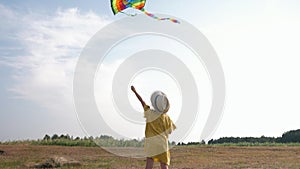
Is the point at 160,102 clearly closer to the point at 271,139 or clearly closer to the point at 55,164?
the point at 55,164

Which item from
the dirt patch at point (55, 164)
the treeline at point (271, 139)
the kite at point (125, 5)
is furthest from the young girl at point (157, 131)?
the treeline at point (271, 139)

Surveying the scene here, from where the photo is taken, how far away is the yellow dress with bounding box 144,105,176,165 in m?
7.24

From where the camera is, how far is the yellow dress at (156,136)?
724cm

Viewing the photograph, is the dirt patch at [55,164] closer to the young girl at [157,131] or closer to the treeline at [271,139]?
the young girl at [157,131]

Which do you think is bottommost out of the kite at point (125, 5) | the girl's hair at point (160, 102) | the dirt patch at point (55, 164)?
the dirt patch at point (55, 164)

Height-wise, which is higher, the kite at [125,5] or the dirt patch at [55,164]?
the kite at [125,5]

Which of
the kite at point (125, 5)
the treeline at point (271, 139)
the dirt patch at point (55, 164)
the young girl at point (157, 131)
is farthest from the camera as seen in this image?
the treeline at point (271, 139)

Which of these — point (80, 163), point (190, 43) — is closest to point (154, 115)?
point (190, 43)

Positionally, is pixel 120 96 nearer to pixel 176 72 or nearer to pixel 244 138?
pixel 176 72

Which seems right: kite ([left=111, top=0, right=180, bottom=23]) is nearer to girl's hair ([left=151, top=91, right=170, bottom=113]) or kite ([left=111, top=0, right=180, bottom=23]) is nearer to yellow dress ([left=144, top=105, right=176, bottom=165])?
girl's hair ([left=151, top=91, right=170, bottom=113])

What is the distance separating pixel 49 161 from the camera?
38.8ft


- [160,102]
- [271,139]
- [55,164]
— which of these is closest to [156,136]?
[160,102]

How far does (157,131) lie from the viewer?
7.28 m

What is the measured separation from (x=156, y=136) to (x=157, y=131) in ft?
0.30
